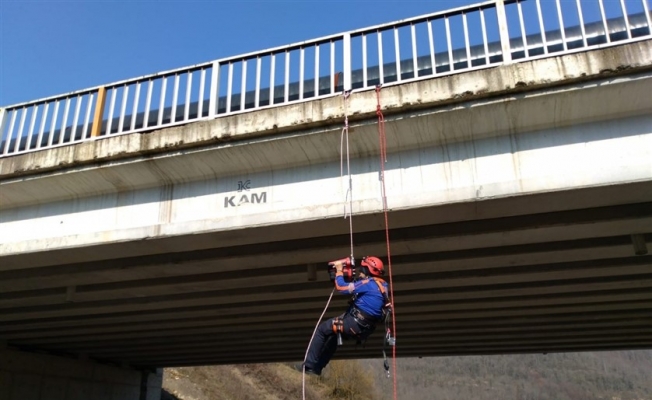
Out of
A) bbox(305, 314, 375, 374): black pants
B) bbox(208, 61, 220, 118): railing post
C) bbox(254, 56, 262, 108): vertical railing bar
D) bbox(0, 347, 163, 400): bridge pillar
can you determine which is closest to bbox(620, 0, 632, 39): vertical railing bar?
bbox(305, 314, 375, 374): black pants

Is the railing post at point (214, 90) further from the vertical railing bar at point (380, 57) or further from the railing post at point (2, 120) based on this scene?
the railing post at point (2, 120)

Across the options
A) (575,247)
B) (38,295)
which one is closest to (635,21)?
(575,247)

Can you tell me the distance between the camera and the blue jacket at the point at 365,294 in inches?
257

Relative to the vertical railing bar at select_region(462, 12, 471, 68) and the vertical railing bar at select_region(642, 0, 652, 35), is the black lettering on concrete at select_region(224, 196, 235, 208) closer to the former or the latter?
the vertical railing bar at select_region(462, 12, 471, 68)

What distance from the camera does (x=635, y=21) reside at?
7.23 metres

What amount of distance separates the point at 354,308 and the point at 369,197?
1.86 meters

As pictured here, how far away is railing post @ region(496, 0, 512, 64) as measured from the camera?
24.2ft

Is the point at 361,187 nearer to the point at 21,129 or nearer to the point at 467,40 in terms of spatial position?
the point at 467,40

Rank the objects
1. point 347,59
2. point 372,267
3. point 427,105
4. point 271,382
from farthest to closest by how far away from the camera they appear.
Answer: point 271,382, point 347,59, point 427,105, point 372,267

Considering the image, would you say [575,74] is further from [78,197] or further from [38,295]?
[38,295]

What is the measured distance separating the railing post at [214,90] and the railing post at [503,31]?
4.32m

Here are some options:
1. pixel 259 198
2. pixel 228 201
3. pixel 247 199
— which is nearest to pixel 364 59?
pixel 259 198

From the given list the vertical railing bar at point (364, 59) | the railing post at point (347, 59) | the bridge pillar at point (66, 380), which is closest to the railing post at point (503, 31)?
the vertical railing bar at point (364, 59)

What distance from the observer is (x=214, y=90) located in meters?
8.91
